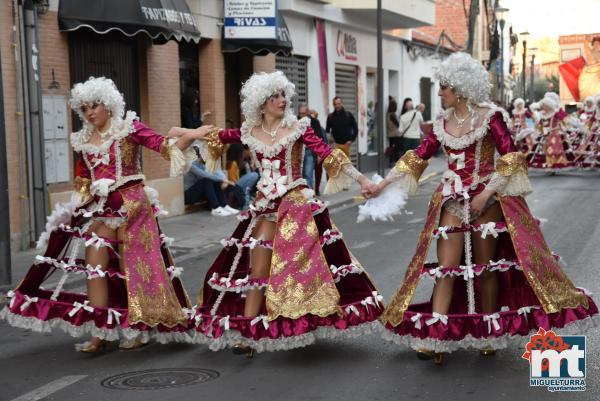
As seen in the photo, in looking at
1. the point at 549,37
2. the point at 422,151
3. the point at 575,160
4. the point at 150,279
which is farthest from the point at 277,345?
the point at 549,37

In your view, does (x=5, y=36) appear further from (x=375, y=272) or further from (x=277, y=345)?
(x=277, y=345)

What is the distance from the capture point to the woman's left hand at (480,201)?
6.35 metres

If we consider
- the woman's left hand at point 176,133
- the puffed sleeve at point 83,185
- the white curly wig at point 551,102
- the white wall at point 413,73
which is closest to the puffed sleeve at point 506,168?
the woman's left hand at point 176,133

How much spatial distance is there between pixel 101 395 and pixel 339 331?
1.53m

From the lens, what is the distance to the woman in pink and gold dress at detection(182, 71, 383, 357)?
256 inches

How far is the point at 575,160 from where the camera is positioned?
24766 mm

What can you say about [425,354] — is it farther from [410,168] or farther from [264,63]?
[264,63]

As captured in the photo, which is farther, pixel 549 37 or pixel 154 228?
pixel 549 37

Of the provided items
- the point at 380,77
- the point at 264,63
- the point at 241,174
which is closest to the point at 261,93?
the point at 241,174

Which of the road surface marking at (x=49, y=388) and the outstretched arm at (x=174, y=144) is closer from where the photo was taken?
the road surface marking at (x=49, y=388)

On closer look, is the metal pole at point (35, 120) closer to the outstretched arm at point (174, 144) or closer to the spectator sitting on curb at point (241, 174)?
the spectator sitting on curb at point (241, 174)

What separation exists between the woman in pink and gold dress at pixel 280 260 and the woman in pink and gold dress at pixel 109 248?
329mm

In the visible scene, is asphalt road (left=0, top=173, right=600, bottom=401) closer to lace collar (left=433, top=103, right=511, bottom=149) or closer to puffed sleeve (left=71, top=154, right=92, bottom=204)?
puffed sleeve (left=71, top=154, right=92, bottom=204)

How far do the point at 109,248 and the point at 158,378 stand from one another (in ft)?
3.75
